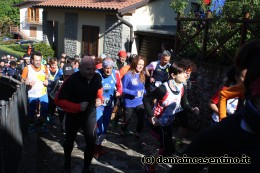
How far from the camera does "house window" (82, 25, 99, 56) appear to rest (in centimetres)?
1720

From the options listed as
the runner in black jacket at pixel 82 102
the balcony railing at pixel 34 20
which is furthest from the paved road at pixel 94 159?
the balcony railing at pixel 34 20

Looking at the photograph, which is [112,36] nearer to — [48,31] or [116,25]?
[116,25]

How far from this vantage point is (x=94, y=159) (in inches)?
225

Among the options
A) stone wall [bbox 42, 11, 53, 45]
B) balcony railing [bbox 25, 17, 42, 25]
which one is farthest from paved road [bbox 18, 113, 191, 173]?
balcony railing [bbox 25, 17, 42, 25]

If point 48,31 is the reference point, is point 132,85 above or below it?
below

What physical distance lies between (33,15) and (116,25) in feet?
120

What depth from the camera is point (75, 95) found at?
4695 mm

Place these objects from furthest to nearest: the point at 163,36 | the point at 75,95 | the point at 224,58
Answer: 1. the point at 163,36
2. the point at 224,58
3. the point at 75,95

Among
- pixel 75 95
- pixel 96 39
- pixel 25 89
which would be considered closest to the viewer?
pixel 75 95

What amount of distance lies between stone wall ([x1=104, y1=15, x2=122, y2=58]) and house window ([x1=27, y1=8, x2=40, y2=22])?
34.9m

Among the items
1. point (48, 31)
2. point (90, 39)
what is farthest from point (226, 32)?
point (48, 31)

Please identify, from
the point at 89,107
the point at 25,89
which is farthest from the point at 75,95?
the point at 25,89

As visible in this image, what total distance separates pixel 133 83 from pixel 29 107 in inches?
92.6

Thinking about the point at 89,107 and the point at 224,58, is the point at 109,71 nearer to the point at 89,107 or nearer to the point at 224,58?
the point at 89,107
